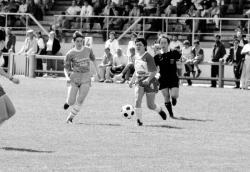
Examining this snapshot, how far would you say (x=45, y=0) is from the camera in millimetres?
41094

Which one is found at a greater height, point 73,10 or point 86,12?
point 73,10

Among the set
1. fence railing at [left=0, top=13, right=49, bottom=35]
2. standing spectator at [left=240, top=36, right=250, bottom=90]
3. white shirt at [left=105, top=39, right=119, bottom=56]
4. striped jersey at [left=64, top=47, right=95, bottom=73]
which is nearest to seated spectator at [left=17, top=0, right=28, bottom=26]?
fence railing at [left=0, top=13, right=49, bottom=35]

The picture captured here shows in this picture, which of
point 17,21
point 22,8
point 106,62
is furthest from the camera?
point 22,8

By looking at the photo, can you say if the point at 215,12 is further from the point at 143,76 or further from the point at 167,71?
the point at 143,76

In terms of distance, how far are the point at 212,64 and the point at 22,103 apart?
1149cm

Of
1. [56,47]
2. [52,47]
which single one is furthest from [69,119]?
[56,47]

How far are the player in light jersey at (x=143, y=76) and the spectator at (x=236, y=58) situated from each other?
14.0 m

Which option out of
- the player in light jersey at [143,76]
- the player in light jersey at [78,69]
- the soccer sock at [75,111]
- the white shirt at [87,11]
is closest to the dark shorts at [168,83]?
the player in light jersey at [143,76]

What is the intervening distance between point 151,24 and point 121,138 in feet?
68.3

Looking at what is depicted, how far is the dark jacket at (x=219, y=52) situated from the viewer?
32.4m

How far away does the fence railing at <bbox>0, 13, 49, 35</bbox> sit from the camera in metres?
40.0

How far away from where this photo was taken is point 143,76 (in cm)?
1775

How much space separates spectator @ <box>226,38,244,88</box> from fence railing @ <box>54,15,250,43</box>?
69.2 inches

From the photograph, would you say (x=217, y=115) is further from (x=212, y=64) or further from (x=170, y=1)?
(x=170, y=1)
